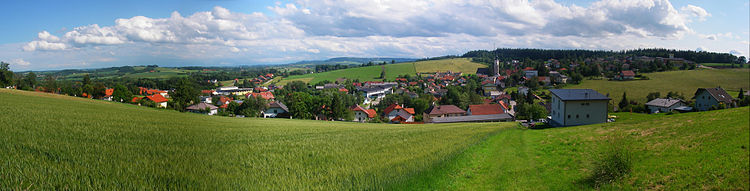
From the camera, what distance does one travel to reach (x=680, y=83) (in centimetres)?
1368

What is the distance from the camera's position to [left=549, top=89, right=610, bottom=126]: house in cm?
2214

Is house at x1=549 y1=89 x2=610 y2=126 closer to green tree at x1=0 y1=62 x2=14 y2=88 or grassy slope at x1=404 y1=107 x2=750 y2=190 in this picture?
grassy slope at x1=404 y1=107 x2=750 y2=190

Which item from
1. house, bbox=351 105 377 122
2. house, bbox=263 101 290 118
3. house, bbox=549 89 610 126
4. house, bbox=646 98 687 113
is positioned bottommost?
house, bbox=351 105 377 122

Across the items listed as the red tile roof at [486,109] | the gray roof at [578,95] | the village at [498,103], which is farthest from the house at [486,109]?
the gray roof at [578,95]

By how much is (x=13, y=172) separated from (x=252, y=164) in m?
3.30

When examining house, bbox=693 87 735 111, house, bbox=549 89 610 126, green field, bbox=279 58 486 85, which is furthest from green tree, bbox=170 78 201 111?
green field, bbox=279 58 486 85

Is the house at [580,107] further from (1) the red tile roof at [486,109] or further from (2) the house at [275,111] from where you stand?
(2) the house at [275,111]

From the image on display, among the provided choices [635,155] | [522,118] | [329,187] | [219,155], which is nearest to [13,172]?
[219,155]

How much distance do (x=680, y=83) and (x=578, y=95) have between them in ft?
33.2

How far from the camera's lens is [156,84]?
9975 cm

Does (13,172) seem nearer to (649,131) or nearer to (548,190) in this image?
(548,190)

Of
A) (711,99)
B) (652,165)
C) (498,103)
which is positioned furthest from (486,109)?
(652,165)

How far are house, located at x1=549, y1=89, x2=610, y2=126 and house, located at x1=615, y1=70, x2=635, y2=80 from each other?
74.0 inches

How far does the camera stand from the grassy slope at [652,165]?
5.12 metres
